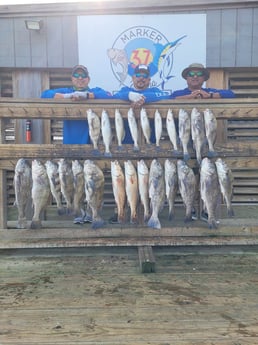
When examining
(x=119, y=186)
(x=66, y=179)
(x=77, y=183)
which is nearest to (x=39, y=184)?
(x=66, y=179)

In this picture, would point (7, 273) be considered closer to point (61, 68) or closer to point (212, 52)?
point (61, 68)

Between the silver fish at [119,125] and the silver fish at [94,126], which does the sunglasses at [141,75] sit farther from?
the silver fish at [94,126]

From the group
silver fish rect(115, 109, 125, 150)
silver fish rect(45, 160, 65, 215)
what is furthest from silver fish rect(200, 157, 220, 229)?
silver fish rect(45, 160, 65, 215)

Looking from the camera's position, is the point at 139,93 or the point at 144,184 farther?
the point at 139,93

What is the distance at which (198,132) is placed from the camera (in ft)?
12.0

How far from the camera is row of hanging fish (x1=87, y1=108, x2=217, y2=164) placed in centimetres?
367

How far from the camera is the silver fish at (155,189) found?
140 inches

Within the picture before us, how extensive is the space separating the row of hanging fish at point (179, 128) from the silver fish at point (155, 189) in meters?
0.31

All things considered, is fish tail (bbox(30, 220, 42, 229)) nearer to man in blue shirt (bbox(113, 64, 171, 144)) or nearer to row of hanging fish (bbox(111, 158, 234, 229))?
row of hanging fish (bbox(111, 158, 234, 229))

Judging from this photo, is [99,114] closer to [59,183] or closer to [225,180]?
[59,183]

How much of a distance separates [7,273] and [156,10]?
4.54 meters

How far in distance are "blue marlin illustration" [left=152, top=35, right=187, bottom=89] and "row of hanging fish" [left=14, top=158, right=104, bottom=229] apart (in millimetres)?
2761


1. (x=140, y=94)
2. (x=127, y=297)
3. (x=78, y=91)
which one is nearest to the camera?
(x=127, y=297)

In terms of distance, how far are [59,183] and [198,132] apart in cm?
155
